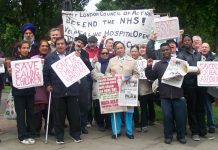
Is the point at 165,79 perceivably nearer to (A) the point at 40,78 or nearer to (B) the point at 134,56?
(B) the point at 134,56

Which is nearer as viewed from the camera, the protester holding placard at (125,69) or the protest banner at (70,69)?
the protest banner at (70,69)

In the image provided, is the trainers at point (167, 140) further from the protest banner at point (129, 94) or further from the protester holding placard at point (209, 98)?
the protester holding placard at point (209, 98)

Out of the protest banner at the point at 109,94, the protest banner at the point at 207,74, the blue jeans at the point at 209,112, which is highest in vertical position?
the protest banner at the point at 207,74

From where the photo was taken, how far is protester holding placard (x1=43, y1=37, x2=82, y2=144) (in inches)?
292

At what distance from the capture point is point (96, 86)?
8445mm

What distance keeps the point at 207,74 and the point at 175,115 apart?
1.01 metres

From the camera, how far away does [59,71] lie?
7328mm

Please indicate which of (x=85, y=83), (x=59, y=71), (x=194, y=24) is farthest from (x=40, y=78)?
(x=194, y=24)

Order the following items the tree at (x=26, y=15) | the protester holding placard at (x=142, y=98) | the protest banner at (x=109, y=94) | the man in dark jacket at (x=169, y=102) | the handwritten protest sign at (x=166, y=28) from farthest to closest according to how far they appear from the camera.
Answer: the tree at (x=26, y=15) → the handwritten protest sign at (x=166, y=28) → the protester holding placard at (x=142, y=98) → the protest banner at (x=109, y=94) → the man in dark jacket at (x=169, y=102)

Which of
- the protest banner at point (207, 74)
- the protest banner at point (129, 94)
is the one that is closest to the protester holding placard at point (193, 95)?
the protest banner at point (207, 74)

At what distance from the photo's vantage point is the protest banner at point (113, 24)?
9.69m

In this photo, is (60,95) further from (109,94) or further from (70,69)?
(109,94)

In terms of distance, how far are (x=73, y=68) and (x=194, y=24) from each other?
9110 millimetres

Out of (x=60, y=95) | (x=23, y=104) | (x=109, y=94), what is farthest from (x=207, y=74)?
(x=23, y=104)
